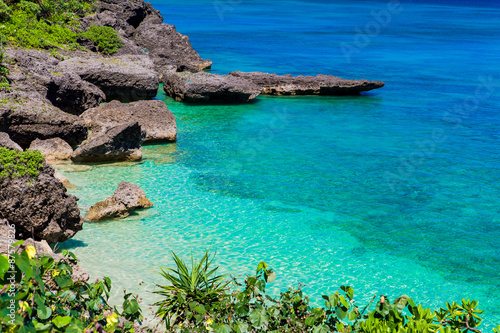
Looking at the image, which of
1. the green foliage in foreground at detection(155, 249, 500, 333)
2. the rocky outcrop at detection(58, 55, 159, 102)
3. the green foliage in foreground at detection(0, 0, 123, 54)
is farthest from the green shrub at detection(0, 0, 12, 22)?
the green foliage in foreground at detection(155, 249, 500, 333)

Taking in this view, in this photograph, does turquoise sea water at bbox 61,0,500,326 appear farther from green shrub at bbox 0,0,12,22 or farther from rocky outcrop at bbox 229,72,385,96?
green shrub at bbox 0,0,12,22

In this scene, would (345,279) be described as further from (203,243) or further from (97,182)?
(97,182)

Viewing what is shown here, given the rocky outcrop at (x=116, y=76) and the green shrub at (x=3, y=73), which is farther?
the rocky outcrop at (x=116, y=76)

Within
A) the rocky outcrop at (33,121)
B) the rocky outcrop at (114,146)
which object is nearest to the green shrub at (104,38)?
the rocky outcrop at (33,121)

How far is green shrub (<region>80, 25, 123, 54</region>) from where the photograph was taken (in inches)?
842

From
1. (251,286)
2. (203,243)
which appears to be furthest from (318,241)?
(251,286)

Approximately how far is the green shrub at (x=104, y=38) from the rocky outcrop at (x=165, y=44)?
17.0 ft

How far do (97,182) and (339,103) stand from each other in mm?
14256

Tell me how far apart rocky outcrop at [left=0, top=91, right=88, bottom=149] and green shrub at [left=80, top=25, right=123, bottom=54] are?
27.5ft

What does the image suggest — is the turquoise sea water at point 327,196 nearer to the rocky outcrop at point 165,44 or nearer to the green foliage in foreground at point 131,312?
the green foliage in foreground at point 131,312

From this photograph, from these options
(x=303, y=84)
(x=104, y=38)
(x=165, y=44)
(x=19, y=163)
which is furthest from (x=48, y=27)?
(x=19, y=163)

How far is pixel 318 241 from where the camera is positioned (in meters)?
9.74

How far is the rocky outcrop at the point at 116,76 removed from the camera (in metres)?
18.1

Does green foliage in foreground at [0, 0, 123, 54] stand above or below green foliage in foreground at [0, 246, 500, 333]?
above
